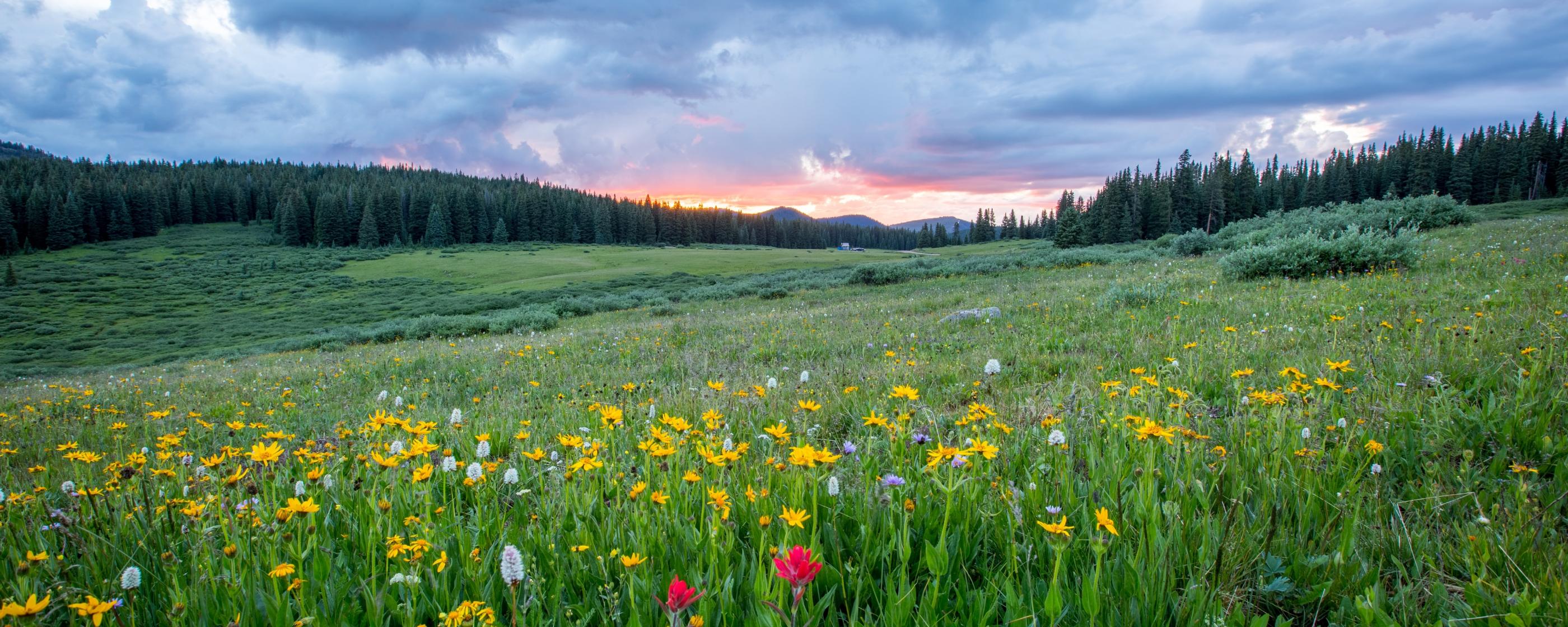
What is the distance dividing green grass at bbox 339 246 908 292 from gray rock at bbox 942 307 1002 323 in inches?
1794

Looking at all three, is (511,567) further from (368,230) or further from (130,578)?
(368,230)

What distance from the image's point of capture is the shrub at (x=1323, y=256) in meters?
11.0

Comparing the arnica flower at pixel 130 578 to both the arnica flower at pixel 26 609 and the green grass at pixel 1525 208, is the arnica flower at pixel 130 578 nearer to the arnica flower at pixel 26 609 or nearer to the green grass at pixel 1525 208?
the arnica flower at pixel 26 609

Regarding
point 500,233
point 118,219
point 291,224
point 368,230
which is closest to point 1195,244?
point 500,233

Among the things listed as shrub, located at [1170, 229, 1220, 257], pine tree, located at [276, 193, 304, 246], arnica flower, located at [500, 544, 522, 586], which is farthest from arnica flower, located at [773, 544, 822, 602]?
pine tree, located at [276, 193, 304, 246]

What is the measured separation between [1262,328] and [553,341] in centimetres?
1227

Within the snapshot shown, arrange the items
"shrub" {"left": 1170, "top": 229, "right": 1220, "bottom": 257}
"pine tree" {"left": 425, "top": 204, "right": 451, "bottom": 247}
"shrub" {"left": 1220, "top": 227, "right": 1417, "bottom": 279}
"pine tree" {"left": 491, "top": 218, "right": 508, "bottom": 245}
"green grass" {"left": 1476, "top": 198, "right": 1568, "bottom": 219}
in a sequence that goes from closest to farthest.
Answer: "shrub" {"left": 1220, "top": 227, "right": 1417, "bottom": 279} < "shrub" {"left": 1170, "top": 229, "right": 1220, "bottom": 257} < "green grass" {"left": 1476, "top": 198, "right": 1568, "bottom": 219} < "pine tree" {"left": 425, "top": 204, "right": 451, "bottom": 247} < "pine tree" {"left": 491, "top": 218, "right": 508, "bottom": 245}

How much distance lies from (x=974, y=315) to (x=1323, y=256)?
23.5ft

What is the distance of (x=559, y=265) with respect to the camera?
70.8m

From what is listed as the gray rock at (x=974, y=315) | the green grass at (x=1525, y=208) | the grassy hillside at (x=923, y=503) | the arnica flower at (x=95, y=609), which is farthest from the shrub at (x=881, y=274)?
the green grass at (x=1525, y=208)

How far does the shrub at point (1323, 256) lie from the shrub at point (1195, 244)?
17.7 metres

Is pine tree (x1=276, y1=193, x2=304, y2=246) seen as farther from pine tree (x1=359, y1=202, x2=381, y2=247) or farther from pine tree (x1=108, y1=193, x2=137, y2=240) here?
pine tree (x1=108, y1=193, x2=137, y2=240)

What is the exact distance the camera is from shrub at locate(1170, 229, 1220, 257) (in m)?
28.7

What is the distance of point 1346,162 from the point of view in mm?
91188
